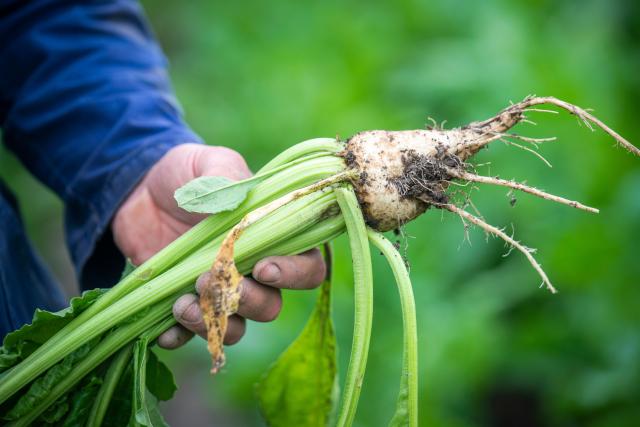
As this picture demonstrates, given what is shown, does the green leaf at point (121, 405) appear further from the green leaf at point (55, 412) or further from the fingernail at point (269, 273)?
the fingernail at point (269, 273)

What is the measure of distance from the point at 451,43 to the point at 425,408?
11.6 feet

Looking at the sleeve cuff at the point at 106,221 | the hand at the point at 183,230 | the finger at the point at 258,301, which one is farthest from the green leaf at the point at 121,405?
the sleeve cuff at the point at 106,221

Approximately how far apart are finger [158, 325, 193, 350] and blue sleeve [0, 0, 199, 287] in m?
0.53

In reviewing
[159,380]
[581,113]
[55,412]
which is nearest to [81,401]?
[55,412]

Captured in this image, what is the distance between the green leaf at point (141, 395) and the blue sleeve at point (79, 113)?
0.58 metres

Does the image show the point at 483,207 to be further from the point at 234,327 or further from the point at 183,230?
the point at 234,327

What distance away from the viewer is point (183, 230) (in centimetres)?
218

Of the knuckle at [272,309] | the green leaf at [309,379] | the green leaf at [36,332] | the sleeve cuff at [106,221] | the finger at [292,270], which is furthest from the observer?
the sleeve cuff at [106,221]

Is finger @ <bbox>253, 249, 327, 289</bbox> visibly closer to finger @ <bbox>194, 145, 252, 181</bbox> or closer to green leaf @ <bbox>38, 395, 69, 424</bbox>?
finger @ <bbox>194, 145, 252, 181</bbox>

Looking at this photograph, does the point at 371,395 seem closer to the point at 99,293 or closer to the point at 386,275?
the point at 386,275

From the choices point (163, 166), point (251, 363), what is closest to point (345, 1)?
point (251, 363)

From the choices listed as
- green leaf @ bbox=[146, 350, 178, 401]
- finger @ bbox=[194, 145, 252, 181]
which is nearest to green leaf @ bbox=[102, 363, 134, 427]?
green leaf @ bbox=[146, 350, 178, 401]

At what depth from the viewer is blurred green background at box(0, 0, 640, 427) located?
11.5 ft

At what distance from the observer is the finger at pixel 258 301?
5.99 ft
